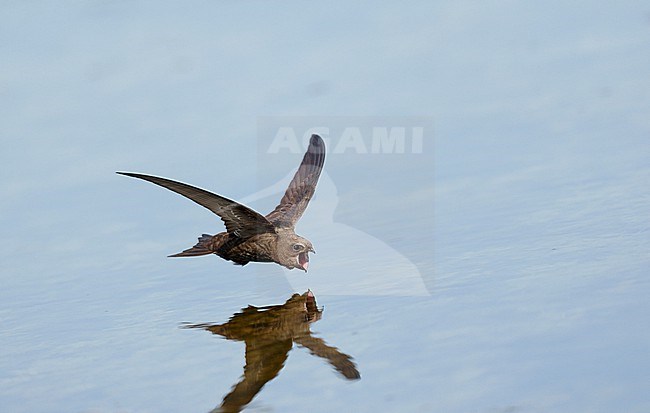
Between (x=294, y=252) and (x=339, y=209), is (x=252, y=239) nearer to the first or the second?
(x=294, y=252)

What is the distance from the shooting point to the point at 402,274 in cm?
479

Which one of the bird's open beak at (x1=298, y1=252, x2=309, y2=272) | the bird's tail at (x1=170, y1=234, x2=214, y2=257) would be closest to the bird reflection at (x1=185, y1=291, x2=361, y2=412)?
the bird's open beak at (x1=298, y1=252, x2=309, y2=272)

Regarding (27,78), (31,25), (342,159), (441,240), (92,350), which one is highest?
(31,25)

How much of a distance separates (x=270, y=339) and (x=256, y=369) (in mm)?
→ 319

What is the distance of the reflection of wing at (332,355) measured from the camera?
3773mm

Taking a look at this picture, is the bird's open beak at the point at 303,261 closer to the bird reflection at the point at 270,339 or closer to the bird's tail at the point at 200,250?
the bird reflection at the point at 270,339

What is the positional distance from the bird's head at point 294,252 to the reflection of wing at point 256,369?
746 mm

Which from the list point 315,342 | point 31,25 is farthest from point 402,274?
point 31,25

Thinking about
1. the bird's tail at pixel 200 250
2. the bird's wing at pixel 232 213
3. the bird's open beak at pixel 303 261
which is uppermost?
the bird's wing at pixel 232 213

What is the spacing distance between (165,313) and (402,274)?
41.2 inches

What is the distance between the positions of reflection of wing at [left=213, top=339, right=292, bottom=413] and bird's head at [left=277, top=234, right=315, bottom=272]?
75 cm

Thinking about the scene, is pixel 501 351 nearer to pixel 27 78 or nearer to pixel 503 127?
pixel 503 127

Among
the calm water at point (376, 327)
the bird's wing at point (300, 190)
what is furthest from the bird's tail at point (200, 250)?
the bird's wing at point (300, 190)

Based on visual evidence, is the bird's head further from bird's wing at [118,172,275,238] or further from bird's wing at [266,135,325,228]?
bird's wing at [266,135,325,228]
